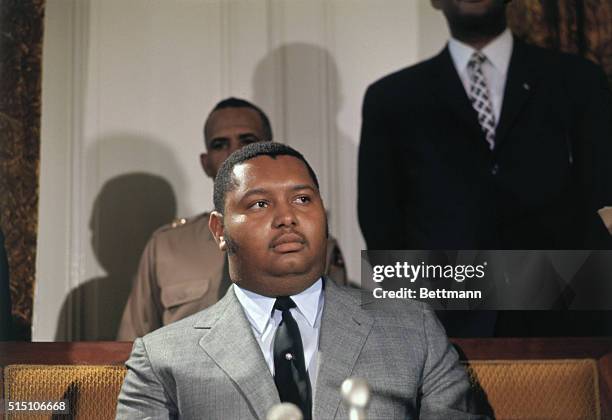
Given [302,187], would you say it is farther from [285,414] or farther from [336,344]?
[285,414]

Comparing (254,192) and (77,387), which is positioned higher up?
(254,192)

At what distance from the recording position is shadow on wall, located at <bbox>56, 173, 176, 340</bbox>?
103 inches

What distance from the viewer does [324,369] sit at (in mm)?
1714

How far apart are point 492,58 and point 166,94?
3.18ft

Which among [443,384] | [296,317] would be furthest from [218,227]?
[443,384]

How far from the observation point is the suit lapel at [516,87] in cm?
256

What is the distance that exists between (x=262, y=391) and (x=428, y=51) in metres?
1.35

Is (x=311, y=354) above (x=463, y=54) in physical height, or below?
below

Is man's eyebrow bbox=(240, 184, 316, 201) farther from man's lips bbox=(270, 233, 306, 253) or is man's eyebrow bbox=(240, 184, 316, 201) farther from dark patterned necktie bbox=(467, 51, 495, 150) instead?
dark patterned necktie bbox=(467, 51, 495, 150)

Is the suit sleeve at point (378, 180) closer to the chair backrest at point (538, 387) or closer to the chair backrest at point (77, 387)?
the chair backrest at point (538, 387)

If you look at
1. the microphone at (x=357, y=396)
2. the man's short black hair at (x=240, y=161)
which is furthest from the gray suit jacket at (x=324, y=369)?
the microphone at (x=357, y=396)

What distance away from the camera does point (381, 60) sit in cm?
267

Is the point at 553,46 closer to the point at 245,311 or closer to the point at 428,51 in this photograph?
the point at 428,51

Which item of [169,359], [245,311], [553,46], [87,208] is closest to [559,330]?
[553,46]
